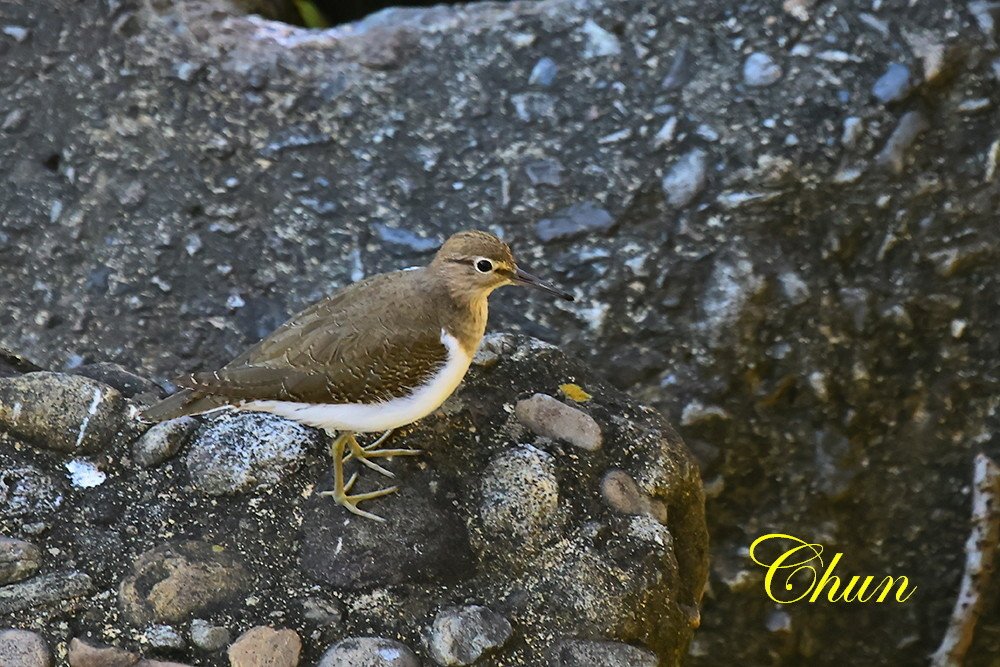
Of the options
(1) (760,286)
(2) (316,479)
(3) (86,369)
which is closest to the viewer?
(2) (316,479)

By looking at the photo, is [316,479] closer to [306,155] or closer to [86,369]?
[86,369]

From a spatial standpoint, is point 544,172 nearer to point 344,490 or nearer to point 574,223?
point 574,223

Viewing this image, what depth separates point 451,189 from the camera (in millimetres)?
4270

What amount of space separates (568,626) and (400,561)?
0.43 m

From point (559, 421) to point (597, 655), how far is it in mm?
683

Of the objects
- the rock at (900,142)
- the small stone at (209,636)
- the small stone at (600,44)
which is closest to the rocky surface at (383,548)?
the small stone at (209,636)

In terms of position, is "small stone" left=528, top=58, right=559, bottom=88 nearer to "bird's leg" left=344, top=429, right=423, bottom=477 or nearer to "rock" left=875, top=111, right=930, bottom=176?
"rock" left=875, top=111, right=930, bottom=176

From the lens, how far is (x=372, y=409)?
280cm

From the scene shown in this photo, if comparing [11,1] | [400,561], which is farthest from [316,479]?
[11,1]

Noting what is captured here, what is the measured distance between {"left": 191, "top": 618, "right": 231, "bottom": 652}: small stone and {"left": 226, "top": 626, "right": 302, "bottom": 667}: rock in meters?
0.03

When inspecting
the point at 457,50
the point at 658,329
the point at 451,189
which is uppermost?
the point at 457,50

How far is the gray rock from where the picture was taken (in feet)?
13.6

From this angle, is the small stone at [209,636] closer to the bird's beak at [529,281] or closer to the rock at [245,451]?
the rock at [245,451]

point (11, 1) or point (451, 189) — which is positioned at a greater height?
point (11, 1)
